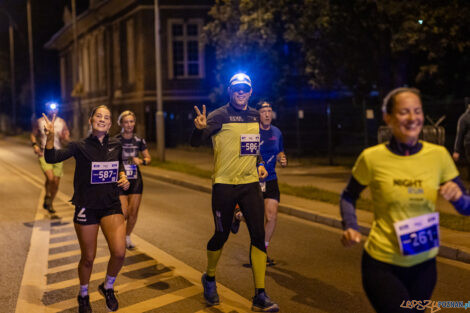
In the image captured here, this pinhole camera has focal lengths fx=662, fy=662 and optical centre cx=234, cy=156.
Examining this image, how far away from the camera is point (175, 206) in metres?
13.5

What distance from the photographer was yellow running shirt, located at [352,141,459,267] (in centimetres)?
376

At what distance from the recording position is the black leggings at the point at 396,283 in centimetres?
367

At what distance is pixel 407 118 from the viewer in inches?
147

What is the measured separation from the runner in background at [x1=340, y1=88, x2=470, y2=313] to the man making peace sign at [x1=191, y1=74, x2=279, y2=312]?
7.12ft

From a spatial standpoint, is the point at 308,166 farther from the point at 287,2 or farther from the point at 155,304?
the point at 155,304

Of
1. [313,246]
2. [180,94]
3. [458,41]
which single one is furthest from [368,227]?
[180,94]

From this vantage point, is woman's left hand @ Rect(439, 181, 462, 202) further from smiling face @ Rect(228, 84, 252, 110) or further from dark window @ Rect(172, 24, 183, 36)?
dark window @ Rect(172, 24, 183, 36)

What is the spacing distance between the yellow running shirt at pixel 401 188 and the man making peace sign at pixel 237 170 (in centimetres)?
221

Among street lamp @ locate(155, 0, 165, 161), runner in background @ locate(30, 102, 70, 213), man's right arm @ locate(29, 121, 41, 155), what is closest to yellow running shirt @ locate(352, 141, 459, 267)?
runner in background @ locate(30, 102, 70, 213)

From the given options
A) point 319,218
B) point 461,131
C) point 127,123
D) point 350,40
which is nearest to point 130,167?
point 127,123

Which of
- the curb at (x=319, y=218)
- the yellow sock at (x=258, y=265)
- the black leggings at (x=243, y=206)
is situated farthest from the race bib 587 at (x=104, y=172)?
the curb at (x=319, y=218)

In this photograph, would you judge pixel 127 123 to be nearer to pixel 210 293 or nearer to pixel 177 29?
pixel 210 293

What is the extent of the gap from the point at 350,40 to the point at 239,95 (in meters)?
17.5

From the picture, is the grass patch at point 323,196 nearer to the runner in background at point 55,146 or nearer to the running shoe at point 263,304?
the running shoe at point 263,304
